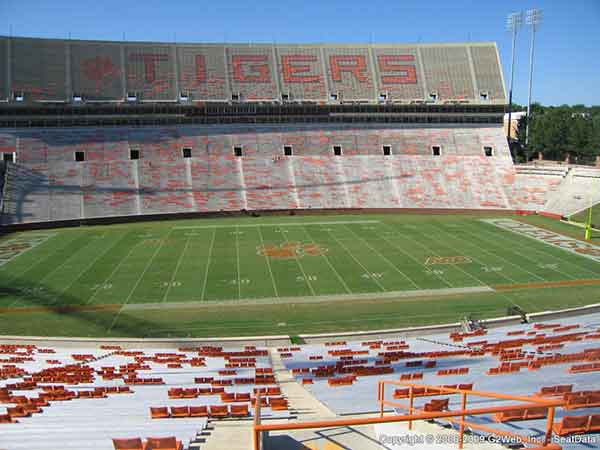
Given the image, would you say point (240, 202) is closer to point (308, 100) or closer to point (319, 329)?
point (308, 100)

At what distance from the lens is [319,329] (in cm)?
1984

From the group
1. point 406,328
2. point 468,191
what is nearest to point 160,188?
point 468,191

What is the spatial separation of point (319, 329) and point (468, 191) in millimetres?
32055

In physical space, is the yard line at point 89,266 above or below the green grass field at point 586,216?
below

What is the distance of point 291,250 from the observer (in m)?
31.4

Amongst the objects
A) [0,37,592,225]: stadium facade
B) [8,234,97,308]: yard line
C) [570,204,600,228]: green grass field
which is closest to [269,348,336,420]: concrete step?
[8,234,97,308]: yard line

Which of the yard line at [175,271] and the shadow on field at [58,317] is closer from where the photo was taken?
the shadow on field at [58,317]

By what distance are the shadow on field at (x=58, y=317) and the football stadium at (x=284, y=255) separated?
0.11 m

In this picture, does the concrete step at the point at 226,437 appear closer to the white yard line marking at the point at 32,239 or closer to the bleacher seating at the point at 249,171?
the white yard line marking at the point at 32,239

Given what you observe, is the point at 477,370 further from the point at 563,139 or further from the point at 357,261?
the point at 563,139

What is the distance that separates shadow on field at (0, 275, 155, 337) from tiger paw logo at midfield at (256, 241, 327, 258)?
34.5 feet

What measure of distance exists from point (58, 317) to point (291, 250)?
1410cm

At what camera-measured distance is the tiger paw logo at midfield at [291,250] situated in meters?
30.4

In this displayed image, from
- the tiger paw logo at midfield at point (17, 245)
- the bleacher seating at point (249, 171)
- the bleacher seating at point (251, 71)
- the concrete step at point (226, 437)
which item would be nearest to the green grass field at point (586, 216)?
the bleacher seating at point (249, 171)
